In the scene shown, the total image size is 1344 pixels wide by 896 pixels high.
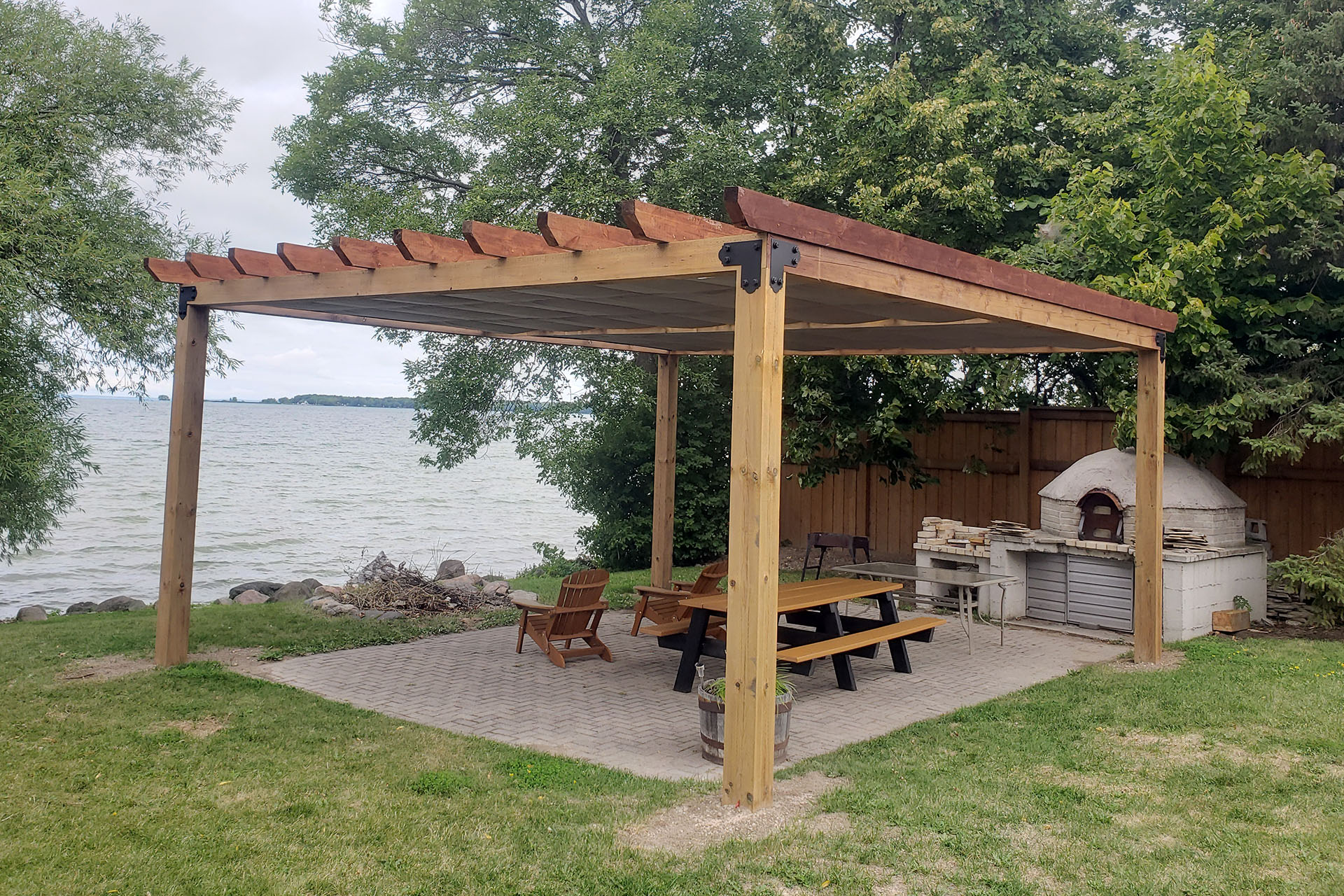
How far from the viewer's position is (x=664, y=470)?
36.4ft

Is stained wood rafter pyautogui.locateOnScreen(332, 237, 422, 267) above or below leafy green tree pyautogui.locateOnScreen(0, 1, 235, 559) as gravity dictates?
below

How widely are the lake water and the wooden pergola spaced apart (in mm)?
11476

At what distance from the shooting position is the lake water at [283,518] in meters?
21.0

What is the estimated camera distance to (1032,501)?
41.1 ft

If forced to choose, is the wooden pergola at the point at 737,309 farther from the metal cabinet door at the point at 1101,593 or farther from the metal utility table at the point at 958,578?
the metal cabinet door at the point at 1101,593

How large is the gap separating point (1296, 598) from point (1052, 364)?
4231 mm

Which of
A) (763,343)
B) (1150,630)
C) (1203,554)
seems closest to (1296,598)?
(1203,554)

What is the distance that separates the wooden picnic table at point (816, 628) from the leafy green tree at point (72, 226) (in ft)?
25.6

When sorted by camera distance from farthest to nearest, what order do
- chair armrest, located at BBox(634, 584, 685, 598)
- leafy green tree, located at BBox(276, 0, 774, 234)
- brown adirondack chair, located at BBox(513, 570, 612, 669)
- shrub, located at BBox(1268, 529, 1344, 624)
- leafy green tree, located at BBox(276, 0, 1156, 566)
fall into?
leafy green tree, located at BBox(276, 0, 774, 234) → leafy green tree, located at BBox(276, 0, 1156, 566) → shrub, located at BBox(1268, 529, 1344, 624) → chair armrest, located at BBox(634, 584, 685, 598) → brown adirondack chair, located at BBox(513, 570, 612, 669)

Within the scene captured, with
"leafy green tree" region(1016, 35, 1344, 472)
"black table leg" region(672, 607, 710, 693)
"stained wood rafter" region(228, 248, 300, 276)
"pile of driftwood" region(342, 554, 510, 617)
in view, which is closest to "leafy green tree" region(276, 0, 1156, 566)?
"leafy green tree" region(1016, 35, 1344, 472)

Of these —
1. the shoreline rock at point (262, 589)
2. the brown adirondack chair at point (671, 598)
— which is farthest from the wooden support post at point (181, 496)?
the shoreline rock at point (262, 589)

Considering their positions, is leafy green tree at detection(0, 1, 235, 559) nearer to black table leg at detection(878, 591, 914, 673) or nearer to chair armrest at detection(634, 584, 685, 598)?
chair armrest at detection(634, 584, 685, 598)

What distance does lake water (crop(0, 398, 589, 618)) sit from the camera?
68.8ft

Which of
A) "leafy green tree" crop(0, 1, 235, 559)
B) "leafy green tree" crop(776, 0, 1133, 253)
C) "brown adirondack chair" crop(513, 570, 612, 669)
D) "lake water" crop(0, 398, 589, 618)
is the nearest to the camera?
"brown adirondack chair" crop(513, 570, 612, 669)
